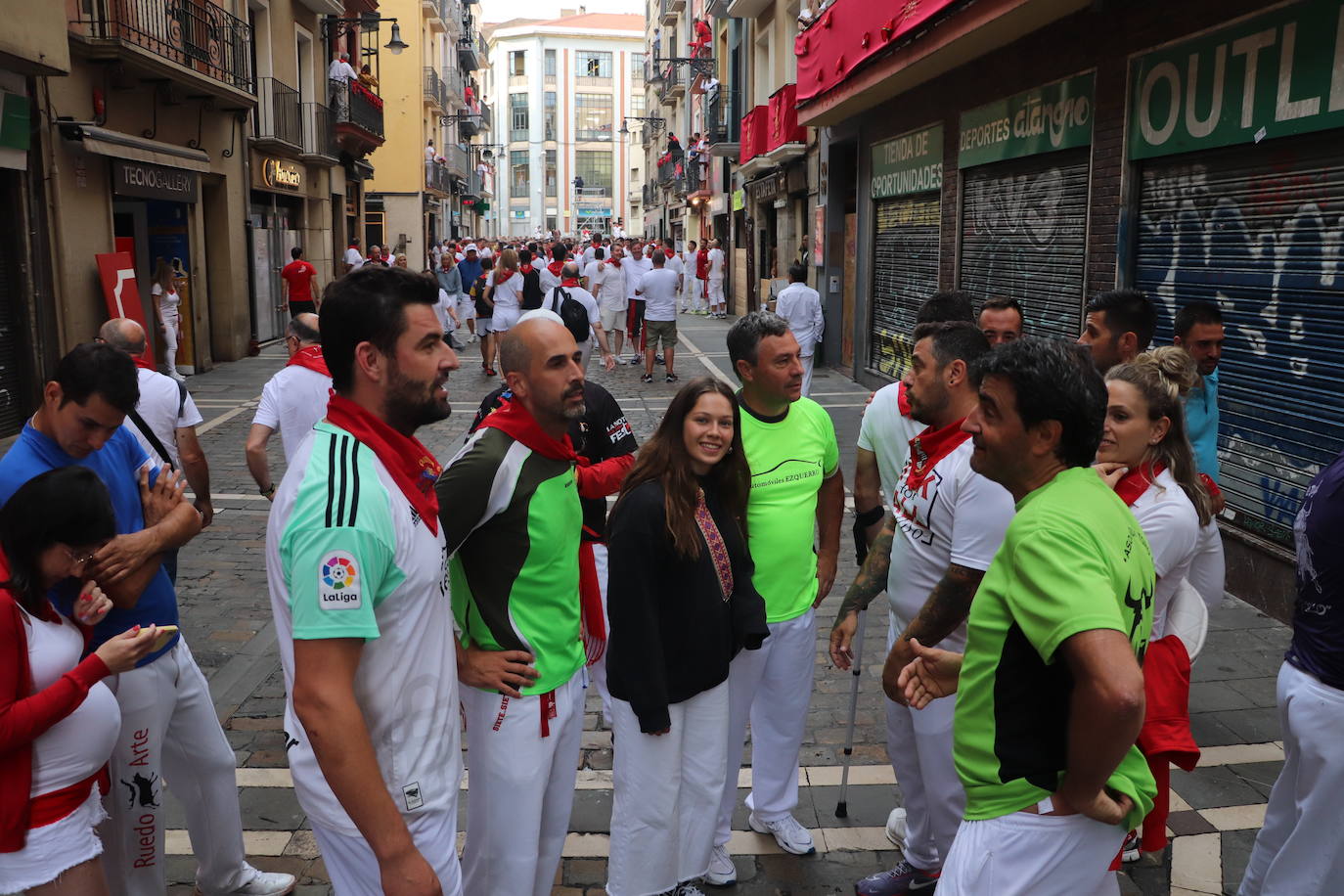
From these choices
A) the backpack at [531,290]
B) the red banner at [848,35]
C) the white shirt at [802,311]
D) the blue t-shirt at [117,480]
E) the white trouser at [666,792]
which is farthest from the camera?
the backpack at [531,290]

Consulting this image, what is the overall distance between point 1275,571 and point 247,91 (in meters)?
18.2

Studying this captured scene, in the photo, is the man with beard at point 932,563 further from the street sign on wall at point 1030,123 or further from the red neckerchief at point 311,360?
the street sign on wall at point 1030,123

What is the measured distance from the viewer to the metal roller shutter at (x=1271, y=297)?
657 centimetres

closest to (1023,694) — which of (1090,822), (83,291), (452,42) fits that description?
(1090,822)

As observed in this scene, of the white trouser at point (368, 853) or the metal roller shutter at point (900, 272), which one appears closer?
the white trouser at point (368, 853)

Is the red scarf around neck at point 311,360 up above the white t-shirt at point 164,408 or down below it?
above

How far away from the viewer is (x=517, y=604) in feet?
10.1

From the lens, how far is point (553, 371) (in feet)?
10.2

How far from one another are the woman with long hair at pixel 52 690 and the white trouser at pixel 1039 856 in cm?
211

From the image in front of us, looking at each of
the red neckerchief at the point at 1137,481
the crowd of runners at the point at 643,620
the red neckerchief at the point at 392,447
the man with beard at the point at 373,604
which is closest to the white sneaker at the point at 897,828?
the crowd of runners at the point at 643,620

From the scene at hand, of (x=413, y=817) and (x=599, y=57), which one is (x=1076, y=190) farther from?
(x=599, y=57)

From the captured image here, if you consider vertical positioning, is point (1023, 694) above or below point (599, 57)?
below

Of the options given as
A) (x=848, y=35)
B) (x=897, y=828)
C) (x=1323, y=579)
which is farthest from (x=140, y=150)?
(x=1323, y=579)

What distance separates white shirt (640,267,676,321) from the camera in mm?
17125
